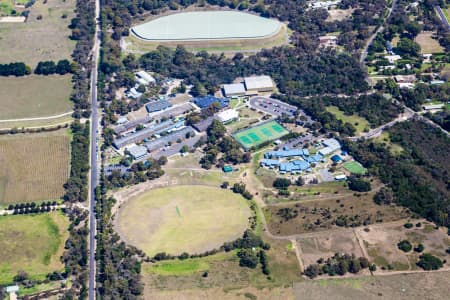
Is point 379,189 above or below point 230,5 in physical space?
below

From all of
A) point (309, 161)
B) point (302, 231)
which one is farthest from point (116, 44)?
point (302, 231)

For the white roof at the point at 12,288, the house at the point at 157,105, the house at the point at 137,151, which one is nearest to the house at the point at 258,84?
the house at the point at 157,105

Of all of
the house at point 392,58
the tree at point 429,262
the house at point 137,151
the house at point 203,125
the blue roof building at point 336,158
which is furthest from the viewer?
the house at point 392,58

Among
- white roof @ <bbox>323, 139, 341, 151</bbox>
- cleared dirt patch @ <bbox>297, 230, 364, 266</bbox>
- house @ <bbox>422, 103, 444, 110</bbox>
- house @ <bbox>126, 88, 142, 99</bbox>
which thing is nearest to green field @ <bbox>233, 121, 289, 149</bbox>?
white roof @ <bbox>323, 139, 341, 151</bbox>

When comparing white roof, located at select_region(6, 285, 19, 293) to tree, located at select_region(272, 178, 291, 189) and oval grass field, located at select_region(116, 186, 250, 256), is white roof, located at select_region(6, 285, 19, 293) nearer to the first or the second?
oval grass field, located at select_region(116, 186, 250, 256)

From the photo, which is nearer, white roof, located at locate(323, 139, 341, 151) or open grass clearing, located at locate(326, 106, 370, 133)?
white roof, located at locate(323, 139, 341, 151)

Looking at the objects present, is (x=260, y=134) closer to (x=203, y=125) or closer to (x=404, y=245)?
(x=203, y=125)

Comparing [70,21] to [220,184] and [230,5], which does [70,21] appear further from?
[220,184]

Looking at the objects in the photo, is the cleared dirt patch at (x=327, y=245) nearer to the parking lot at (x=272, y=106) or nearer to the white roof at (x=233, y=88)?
the parking lot at (x=272, y=106)
